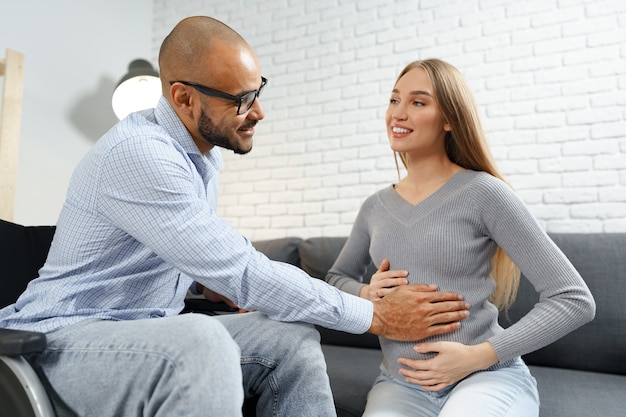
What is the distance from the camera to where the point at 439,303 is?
1315 millimetres

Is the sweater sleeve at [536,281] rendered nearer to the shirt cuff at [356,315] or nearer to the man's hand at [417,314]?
the man's hand at [417,314]

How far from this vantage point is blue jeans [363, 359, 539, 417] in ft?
3.92

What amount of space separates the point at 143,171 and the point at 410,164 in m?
0.79

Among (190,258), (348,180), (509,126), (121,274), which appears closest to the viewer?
(190,258)

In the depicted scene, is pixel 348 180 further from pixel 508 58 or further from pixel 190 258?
pixel 190 258

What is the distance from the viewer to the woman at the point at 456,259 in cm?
128

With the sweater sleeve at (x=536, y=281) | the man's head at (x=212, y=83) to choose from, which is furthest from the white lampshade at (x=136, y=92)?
the sweater sleeve at (x=536, y=281)

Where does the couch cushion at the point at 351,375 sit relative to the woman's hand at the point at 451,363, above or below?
below

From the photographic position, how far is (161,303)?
1326 millimetres

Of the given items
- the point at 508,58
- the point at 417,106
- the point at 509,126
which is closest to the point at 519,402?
the point at 417,106

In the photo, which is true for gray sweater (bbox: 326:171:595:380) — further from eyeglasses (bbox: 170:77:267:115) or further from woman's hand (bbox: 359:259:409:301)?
eyeglasses (bbox: 170:77:267:115)

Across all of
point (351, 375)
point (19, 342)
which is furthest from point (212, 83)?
point (351, 375)

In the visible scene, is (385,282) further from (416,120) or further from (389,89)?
(389,89)

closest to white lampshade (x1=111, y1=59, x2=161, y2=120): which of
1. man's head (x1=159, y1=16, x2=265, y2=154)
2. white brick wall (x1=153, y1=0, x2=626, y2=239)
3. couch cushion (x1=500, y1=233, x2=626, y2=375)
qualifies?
white brick wall (x1=153, y1=0, x2=626, y2=239)
